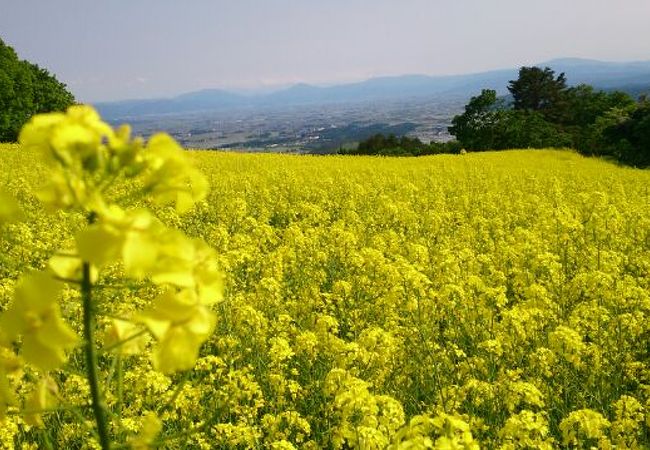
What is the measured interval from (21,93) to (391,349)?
1645 inches

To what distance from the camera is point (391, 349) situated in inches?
165

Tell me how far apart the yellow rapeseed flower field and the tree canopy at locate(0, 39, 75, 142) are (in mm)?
31165

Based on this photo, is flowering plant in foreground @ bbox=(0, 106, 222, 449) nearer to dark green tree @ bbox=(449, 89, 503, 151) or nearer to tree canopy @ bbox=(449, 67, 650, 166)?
tree canopy @ bbox=(449, 67, 650, 166)

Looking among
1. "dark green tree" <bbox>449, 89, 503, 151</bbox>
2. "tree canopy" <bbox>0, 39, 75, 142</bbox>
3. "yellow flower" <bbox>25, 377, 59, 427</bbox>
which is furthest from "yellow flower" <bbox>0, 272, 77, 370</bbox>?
"dark green tree" <bbox>449, 89, 503, 151</bbox>

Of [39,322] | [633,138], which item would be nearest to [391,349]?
[39,322]

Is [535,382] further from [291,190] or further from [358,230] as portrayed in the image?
[291,190]

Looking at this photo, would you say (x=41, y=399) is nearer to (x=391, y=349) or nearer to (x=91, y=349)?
(x=91, y=349)

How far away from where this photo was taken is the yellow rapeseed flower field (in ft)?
10.4

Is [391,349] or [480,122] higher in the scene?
[391,349]

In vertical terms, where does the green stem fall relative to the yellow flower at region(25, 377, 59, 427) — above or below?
above

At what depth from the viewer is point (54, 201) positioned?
98 centimetres

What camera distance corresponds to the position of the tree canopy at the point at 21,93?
36719mm

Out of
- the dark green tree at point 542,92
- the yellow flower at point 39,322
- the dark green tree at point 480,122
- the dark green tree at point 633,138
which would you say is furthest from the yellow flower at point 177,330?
the dark green tree at point 542,92

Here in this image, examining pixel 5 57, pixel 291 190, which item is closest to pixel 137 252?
pixel 291 190
